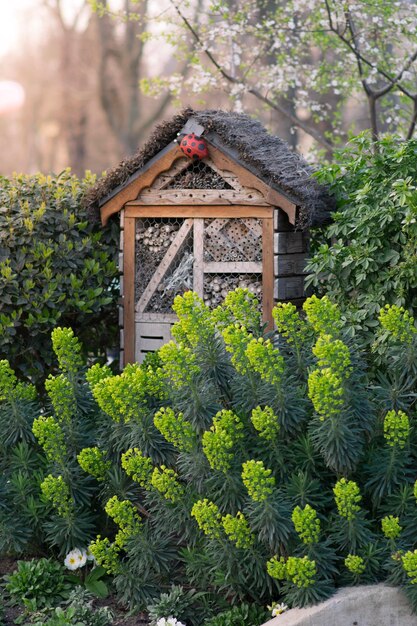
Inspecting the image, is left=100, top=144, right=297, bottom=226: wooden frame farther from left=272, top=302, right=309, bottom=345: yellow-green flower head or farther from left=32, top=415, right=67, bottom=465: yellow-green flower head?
left=32, top=415, right=67, bottom=465: yellow-green flower head

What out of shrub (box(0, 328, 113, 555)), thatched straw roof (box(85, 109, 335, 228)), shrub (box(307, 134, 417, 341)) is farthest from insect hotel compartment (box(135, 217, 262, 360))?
shrub (box(0, 328, 113, 555))

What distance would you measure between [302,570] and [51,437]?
1550 millimetres

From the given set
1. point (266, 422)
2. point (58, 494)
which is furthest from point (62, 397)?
point (266, 422)

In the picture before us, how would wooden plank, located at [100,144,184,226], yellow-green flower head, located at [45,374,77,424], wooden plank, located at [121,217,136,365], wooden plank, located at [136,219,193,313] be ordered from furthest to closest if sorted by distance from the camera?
wooden plank, located at [121,217,136,365] → wooden plank, located at [136,219,193,313] → wooden plank, located at [100,144,184,226] → yellow-green flower head, located at [45,374,77,424]

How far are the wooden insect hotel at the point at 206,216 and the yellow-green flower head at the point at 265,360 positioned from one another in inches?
74.8

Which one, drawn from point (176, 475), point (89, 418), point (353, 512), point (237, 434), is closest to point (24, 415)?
point (89, 418)

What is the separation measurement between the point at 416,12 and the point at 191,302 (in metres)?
6.64

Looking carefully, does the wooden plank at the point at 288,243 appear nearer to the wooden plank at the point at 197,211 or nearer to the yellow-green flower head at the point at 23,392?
the wooden plank at the point at 197,211

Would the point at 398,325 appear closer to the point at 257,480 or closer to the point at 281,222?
the point at 257,480

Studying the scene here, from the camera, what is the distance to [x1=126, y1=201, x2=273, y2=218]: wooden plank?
20.2 ft

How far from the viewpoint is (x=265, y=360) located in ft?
13.3

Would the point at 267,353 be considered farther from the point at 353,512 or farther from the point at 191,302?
the point at 353,512

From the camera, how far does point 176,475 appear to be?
4352 mm

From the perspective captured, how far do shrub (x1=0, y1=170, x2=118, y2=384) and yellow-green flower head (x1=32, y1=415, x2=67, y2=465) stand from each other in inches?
62.4
